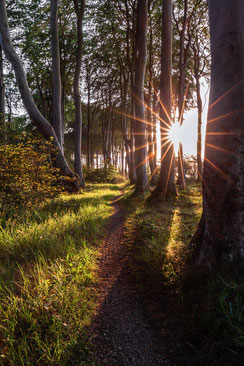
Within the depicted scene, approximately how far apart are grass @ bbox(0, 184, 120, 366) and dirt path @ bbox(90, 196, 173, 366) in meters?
0.14

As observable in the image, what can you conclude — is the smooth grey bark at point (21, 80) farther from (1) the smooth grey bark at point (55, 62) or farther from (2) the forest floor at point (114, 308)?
(2) the forest floor at point (114, 308)

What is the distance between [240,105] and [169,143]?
21.0 ft

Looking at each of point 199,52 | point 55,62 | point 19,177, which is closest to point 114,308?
point 19,177

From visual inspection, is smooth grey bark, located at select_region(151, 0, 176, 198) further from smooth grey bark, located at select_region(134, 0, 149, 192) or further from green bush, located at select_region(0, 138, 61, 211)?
green bush, located at select_region(0, 138, 61, 211)

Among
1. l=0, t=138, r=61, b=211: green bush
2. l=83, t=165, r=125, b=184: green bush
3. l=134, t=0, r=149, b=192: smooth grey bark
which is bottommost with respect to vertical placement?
l=83, t=165, r=125, b=184: green bush

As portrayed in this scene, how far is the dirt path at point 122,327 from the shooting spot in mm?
1725

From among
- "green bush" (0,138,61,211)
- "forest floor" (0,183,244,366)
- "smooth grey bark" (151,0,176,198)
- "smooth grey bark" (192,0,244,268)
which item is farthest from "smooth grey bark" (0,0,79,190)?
"smooth grey bark" (192,0,244,268)

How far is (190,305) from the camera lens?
2.11 metres

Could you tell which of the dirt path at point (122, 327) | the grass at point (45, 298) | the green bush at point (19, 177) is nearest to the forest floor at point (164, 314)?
the dirt path at point (122, 327)

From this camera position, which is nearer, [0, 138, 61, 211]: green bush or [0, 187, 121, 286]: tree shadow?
[0, 187, 121, 286]: tree shadow

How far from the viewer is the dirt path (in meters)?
1.72

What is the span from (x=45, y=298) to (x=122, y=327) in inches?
36.2

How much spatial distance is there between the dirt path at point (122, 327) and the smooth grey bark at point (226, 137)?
3.37ft

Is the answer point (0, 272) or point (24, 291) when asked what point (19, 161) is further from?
point (24, 291)
